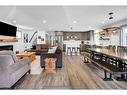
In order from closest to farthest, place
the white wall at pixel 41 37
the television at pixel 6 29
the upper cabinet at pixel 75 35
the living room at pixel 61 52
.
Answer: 1. the living room at pixel 61 52
2. the television at pixel 6 29
3. the white wall at pixel 41 37
4. the upper cabinet at pixel 75 35

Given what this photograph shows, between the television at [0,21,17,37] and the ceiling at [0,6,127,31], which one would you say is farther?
the television at [0,21,17,37]

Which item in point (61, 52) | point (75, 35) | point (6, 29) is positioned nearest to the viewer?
point (61, 52)

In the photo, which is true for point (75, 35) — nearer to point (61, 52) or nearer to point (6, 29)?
point (6, 29)

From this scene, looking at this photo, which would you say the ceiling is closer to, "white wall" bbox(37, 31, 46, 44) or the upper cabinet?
"white wall" bbox(37, 31, 46, 44)

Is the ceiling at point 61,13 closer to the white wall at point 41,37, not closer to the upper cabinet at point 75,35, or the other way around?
the white wall at point 41,37

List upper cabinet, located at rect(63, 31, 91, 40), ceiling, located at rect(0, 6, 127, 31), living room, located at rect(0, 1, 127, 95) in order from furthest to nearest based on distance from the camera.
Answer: upper cabinet, located at rect(63, 31, 91, 40) < ceiling, located at rect(0, 6, 127, 31) < living room, located at rect(0, 1, 127, 95)

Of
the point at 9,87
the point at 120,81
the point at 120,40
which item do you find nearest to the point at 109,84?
the point at 120,81

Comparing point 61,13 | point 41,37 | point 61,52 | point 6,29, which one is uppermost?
point 61,13

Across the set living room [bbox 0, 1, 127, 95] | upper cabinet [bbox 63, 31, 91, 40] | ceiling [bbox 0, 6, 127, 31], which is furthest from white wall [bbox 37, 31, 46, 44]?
ceiling [bbox 0, 6, 127, 31]

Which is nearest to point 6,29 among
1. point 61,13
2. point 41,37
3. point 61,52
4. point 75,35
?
point 61,52

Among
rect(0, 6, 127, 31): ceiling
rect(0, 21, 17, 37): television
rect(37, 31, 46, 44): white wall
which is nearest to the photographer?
rect(0, 6, 127, 31): ceiling

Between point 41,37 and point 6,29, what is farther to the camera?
point 41,37

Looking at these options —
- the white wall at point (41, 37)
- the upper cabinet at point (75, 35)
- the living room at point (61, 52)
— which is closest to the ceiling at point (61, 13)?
the living room at point (61, 52)
